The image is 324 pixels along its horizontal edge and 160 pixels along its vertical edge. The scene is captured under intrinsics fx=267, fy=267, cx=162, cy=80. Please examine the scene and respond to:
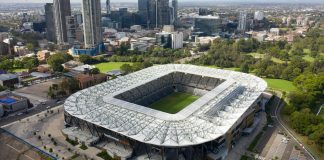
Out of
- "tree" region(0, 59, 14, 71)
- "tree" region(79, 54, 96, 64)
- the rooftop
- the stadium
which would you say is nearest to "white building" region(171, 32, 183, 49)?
"tree" region(79, 54, 96, 64)

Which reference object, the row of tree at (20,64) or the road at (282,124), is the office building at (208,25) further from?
the road at (282,124)

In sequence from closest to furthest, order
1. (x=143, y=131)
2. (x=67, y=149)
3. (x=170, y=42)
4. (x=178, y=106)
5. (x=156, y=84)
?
1. (x=143, y=131)
2. (x=67, y=149)
3. (x=178, y=106)
4. (x=156, y=84)
5. (x=170, y=42)

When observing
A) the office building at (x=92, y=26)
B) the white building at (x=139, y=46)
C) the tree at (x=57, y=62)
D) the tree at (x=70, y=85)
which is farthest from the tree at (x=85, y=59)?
the tree at (x=70, y=85)

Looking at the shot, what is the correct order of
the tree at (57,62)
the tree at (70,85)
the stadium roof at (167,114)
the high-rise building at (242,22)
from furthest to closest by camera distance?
the high-rise building at (242,22)
the tree at (57,62)
the tree at (70,85)
the stadium roof at (167,114)

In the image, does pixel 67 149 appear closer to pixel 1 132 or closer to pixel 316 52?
pixel 1 132

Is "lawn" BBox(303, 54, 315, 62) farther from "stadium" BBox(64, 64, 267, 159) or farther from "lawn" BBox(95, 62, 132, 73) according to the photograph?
"lawn" BBox(95, 62, 132, 73)

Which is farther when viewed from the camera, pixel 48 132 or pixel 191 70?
pixel 191 70

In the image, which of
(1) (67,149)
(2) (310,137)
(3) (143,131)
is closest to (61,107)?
(1) (67,149)
